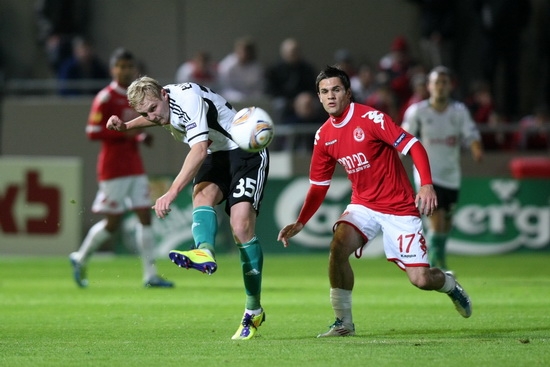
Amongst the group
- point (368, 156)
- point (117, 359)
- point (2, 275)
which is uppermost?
point (368, 156)

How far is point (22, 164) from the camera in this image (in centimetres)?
1823

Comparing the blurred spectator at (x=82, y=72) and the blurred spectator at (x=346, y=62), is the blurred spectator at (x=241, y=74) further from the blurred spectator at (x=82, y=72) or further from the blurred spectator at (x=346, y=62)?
the blurred spectator at (x=82, y=72)

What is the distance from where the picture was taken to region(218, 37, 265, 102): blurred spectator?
19.8m

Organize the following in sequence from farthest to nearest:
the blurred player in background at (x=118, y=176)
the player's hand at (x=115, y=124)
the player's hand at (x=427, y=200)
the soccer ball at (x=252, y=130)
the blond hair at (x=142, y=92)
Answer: the blurred player in background at (x=118, y=176) → the player's hand at (x=115, y=124) → the soccer ball at (x=252, y=130) → the blond hair at (x=142, y=92) → the player's hand at (x=427, y=200)

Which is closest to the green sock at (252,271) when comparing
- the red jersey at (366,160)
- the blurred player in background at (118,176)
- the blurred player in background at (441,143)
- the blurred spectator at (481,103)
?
the red jersey at (366,160)

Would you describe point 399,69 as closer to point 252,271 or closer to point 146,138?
point 146,138

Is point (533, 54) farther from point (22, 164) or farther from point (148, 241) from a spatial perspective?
point (148, 241)

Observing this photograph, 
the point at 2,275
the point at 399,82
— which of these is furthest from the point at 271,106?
the point at 2,275

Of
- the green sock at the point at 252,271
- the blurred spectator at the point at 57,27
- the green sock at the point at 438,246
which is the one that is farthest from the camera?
the blurred spectator at the point at 57,27

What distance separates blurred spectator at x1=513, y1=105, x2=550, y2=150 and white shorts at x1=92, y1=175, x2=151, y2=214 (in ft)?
27.0

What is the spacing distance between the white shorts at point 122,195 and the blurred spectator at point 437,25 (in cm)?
943

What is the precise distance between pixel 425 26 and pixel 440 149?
814 centimetres

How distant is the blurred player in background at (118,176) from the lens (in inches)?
517

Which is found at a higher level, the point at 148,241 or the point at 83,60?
the point at 83,60
